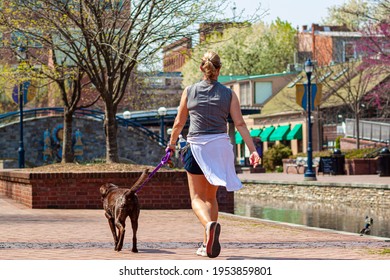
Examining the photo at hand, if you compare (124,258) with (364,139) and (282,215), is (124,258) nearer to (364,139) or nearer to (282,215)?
(282,215)

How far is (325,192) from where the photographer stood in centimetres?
3108

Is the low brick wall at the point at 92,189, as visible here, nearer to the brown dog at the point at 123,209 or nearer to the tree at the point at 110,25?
the tree at the point at 110,25

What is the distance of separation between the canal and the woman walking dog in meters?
8.57

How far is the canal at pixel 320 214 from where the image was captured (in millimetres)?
20469

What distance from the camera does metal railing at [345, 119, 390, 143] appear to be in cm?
5466

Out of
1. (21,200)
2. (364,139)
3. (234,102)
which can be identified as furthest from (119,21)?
(364,139)

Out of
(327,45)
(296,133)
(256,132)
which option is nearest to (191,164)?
(296,133)

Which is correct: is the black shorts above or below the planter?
above

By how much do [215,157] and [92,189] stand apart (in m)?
10.6

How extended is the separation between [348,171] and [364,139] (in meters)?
13.5

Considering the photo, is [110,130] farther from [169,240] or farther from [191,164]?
[191,164]

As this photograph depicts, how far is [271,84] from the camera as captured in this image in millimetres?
80188

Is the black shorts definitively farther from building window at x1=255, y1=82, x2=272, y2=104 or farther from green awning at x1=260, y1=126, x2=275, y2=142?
building window at x1=255, y1=82, x2=272, y2=104

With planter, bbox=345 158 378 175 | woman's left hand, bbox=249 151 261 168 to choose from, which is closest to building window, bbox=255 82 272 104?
planter, bbox=345 158 378 175
